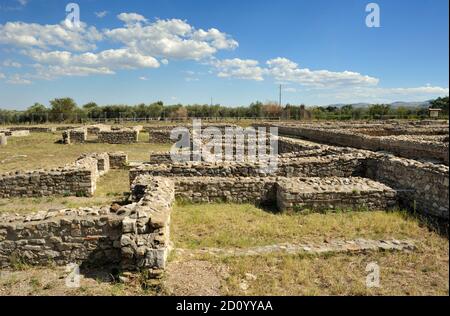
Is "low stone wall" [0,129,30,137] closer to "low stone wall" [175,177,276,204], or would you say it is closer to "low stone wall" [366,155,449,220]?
"low stone wall" [175,177,276,204]

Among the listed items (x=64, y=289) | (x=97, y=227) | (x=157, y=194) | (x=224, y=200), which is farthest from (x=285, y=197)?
(x=64, y=289)

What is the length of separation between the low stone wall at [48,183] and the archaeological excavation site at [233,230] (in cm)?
3

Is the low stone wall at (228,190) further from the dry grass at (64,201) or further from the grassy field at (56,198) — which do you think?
the grassy field at (56,198)

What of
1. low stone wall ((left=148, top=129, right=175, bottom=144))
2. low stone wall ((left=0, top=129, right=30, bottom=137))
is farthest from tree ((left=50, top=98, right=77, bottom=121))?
low stone wall ((left=148, top=129, right=175, bottom=144))

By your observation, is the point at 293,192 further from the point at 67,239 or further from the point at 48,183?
the point at 48,183

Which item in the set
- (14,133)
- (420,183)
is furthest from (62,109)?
(420,183)

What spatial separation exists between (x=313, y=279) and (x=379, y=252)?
1.60 metres

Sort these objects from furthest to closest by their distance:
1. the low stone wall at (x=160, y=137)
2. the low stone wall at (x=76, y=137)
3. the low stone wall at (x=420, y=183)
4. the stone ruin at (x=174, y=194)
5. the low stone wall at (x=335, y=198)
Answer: the low stone wall at (x=160, y=137) < the low stone wall at (x=76, y=137) < the low stone wall at (x=335, y=198) < the low stone wall at (x=420, y=183) < the stone ruin at (x=174, y=194)

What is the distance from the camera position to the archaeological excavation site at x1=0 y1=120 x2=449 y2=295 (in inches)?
199

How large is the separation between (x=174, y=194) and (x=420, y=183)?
20.7ft

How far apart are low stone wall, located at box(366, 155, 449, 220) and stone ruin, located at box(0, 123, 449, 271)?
23mm

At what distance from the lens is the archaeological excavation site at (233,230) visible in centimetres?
504

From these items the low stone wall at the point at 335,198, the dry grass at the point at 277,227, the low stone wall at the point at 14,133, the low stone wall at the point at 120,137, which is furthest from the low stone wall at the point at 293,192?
the low stone wall at the point at 14,133
